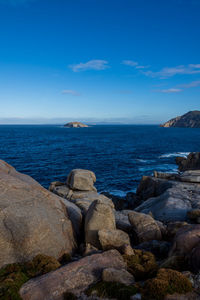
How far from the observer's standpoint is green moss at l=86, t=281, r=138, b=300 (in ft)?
30.7

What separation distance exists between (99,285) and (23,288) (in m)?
3.71

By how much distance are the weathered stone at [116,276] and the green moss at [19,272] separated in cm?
301

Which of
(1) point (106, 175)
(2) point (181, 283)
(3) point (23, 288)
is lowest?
(1) point (106, 175)

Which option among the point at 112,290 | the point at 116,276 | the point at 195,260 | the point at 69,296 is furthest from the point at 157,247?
the point at 69,296

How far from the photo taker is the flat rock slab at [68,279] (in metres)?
9.85

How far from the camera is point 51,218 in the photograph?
1443 centimetres

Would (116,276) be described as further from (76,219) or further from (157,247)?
(76,219)

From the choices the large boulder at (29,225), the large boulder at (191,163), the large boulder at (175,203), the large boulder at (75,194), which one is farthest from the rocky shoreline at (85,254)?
the large boulder at (191,163)

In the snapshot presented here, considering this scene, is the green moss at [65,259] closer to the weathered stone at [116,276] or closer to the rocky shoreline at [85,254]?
the rocky shoreline at [85,254]

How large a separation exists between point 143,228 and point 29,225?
8.92 meters

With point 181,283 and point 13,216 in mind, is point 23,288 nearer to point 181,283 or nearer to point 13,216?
point 13,216

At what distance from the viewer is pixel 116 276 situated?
10.4 m

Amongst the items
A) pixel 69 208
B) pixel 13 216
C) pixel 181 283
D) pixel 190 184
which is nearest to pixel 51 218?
pixel 13 216

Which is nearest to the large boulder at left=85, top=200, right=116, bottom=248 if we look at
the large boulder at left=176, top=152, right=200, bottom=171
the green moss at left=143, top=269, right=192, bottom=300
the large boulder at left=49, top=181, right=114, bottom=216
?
the green moss at left=143, top=269, right=192, bottom=300
